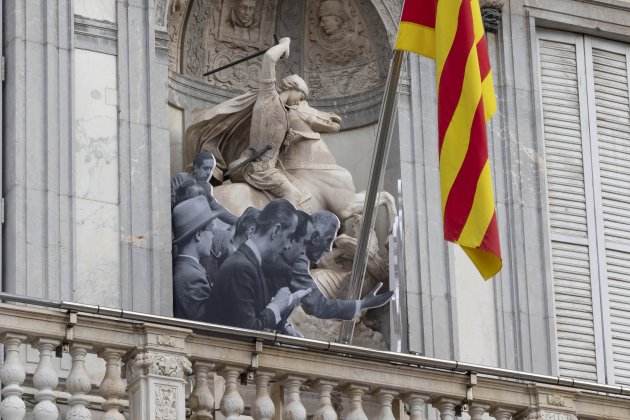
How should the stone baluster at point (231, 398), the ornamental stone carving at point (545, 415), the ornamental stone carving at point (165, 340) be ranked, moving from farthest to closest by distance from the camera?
the ornamental stone carving at point (545, 415) < the stone baluster at point (231, 398) < the ornamental stone carving at point (165, 340)

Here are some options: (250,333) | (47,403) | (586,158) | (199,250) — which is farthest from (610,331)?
(47,403)

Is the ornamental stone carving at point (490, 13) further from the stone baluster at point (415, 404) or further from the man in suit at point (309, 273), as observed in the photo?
the stone baluster at point (415, 404)

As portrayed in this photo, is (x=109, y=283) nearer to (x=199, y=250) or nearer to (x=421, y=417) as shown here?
(x=199, y=250)

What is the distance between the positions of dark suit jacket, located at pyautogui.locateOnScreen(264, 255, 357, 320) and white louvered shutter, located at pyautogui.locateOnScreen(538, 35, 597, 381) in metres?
1.68

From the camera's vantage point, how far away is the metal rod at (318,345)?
46.3 feet

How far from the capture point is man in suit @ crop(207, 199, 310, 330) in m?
16.4

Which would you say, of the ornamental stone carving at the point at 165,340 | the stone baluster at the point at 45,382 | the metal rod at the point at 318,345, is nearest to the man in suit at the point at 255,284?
the metal rod at the point at 318,345

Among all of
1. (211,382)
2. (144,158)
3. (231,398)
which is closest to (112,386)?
(231,398)

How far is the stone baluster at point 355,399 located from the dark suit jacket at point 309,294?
189 centimetres

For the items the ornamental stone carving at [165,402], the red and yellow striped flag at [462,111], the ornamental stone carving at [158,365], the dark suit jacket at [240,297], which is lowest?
the ornamental stone carving at [165,402]

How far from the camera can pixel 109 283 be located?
16031mm

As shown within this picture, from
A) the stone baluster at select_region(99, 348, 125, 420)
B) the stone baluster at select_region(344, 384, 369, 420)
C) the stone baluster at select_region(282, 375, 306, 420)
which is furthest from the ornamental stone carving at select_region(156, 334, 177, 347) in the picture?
the stone baluster at select_region(344, 384, 369, 420)

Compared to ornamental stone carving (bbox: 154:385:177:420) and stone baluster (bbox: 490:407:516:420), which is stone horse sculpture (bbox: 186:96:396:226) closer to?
stone baluster (bbox: 490:407:516:420)

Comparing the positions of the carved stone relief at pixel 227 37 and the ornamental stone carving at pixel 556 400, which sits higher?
the carved stone relief at pixel 227 37
